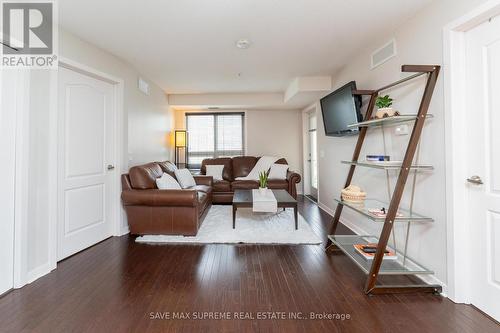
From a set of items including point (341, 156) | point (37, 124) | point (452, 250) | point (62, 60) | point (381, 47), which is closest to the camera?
point (452, 250)

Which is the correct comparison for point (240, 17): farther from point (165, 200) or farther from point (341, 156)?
point (341, 156)

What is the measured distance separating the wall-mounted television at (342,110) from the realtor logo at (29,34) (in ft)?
10.5

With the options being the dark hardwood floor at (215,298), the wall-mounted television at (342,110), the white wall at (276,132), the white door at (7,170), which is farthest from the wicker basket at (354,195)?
the white wall at (276,132)

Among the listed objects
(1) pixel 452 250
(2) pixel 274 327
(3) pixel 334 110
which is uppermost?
(3) pixel 334 110

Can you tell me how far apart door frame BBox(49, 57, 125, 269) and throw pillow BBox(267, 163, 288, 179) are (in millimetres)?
2915

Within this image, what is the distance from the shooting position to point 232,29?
7.74 feet

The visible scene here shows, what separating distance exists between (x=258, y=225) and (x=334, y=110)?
206cm

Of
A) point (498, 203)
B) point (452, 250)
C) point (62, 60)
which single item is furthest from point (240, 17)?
point (452, 250)

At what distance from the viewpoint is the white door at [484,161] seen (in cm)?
147

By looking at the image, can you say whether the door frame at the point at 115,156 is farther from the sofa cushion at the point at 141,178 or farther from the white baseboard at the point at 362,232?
the white baseboard at the point at 362,232

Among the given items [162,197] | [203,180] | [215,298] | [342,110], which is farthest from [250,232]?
[342,110]

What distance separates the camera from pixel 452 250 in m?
1.66

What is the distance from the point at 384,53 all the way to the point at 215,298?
2980mm

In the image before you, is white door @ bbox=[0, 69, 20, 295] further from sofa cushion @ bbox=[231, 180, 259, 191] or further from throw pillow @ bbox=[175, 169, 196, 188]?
sofa cushion @ bbox=[231, 180, 259, 191]
